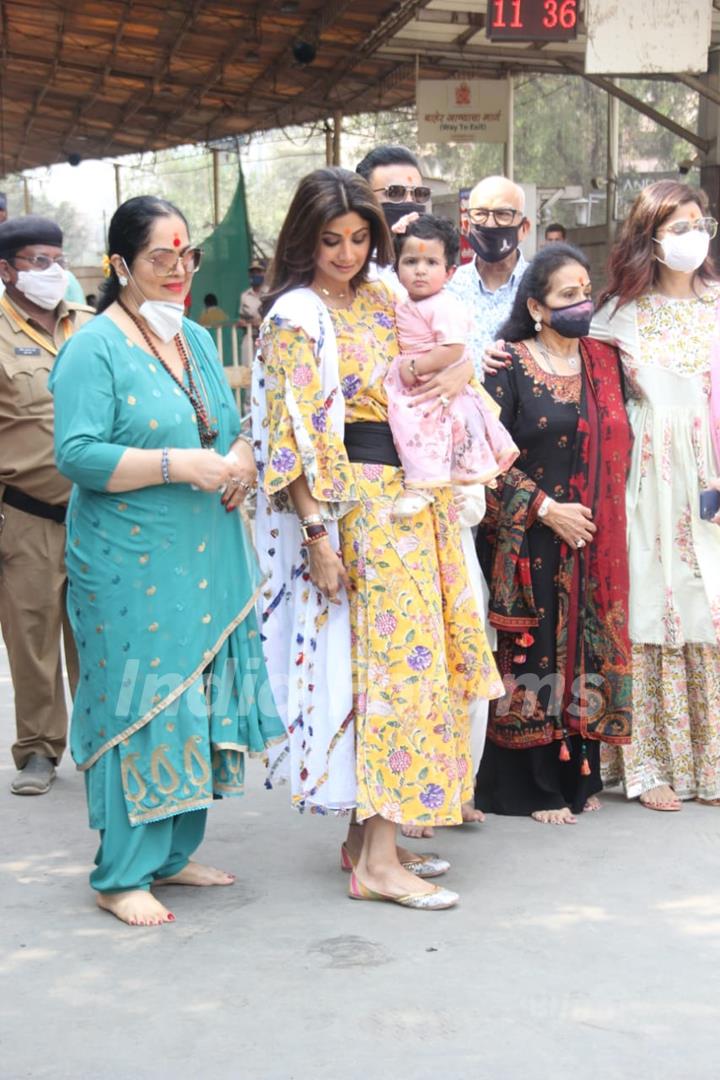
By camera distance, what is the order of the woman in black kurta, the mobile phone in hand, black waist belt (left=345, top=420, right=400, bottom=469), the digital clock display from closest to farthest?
black waist belt (left=345, top=420, right=400, bottom=469) → the woman in black kurta → the mobile phone in hand → the digital clock display

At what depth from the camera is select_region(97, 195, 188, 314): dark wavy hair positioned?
3576 millimetres

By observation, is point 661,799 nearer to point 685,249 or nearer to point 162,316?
point 685,249

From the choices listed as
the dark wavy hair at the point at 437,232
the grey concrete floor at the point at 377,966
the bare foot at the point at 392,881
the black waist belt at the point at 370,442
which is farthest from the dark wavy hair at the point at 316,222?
the grey concrete floor at the point at 377,966

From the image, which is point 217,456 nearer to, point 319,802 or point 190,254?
point 190,254

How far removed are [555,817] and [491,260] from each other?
1.85 meters

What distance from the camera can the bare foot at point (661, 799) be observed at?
4605mm

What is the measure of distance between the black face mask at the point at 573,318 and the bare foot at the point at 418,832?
1.61 metres

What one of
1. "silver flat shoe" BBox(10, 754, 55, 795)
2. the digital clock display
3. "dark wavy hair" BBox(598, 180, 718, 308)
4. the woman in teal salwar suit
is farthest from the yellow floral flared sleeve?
the digital clock display

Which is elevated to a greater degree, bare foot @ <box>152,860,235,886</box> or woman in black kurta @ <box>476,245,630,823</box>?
woman in black kurta @ <box>476,245,630,823</box>

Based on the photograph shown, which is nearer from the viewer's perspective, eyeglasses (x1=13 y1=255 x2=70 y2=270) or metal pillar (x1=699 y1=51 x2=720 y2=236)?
eyeglasses (x1=13 y1=255 x2=70 y2=270)

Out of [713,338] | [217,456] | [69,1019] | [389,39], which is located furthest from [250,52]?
[69,1019]

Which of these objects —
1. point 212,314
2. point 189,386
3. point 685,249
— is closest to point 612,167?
point 212,314

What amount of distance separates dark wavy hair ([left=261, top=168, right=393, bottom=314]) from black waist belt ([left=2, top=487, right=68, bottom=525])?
1.58 metres

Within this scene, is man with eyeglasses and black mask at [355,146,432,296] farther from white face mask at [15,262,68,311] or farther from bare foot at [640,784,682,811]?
bare foot at [640,784,682,811]
